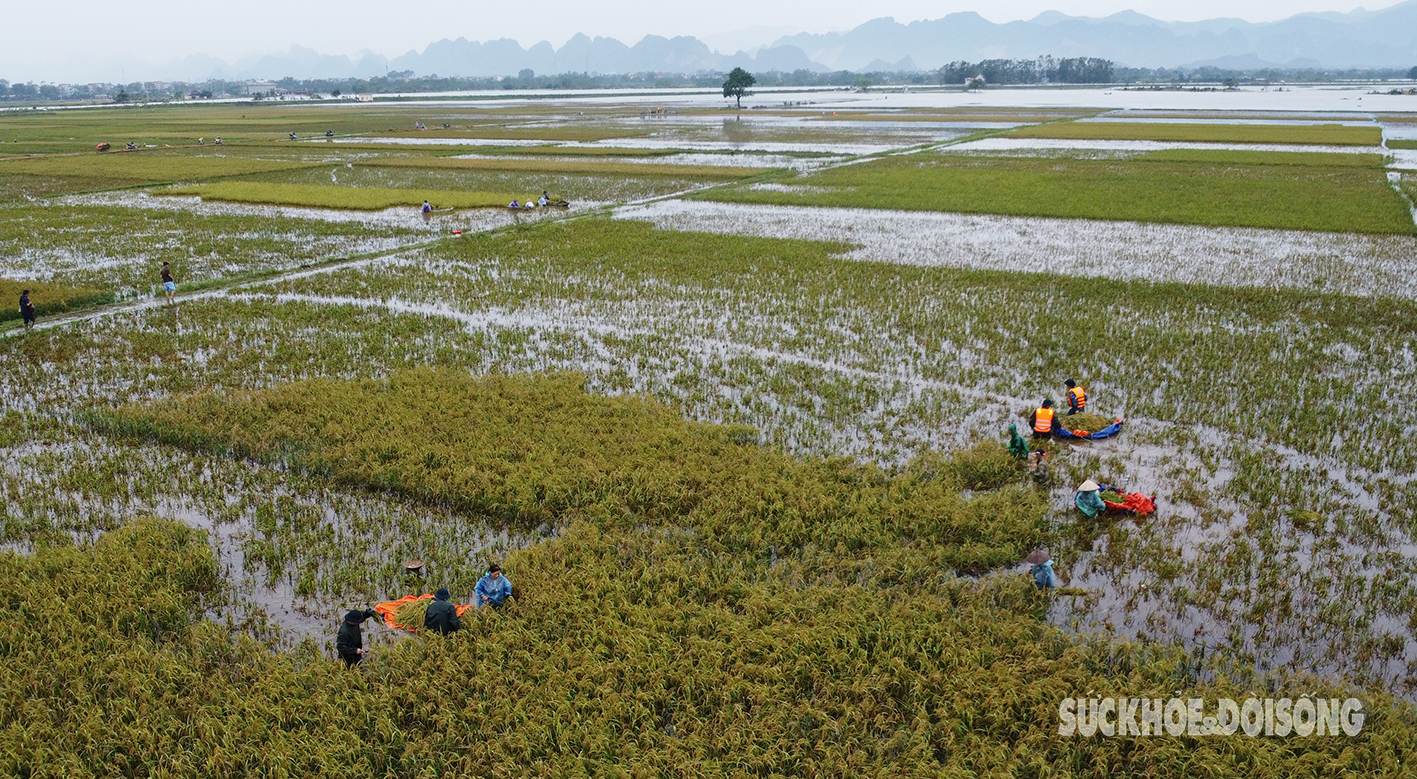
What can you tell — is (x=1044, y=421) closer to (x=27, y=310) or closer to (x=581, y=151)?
(x=27, y=310)

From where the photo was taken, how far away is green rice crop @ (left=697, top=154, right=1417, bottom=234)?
27.9 meters

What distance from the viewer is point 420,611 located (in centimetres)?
766

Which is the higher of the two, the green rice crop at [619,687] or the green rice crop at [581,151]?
the green rice crop at [581,151]

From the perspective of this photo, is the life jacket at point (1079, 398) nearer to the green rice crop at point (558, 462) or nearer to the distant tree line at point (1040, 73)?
the green rice crop at point (558, 462)

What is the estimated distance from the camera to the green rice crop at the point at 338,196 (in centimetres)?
3223

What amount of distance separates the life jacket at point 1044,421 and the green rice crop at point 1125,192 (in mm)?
20443

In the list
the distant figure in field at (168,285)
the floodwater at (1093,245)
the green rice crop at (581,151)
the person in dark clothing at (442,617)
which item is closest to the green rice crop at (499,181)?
the floodwater at (1093,245)

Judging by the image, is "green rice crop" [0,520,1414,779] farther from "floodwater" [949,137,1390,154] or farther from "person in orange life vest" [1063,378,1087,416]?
"floodwater" [949,137,1390,154]

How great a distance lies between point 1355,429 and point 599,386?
36.7 feet

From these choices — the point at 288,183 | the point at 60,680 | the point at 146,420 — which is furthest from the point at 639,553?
the point at 288,183

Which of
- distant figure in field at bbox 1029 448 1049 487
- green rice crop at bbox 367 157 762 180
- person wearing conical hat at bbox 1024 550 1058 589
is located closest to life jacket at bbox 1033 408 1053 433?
distant figure in field at bbox 1029 448 1049 487

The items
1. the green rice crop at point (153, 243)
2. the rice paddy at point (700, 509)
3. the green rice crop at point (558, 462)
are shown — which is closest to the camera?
the rice paddy at point (700, 509)

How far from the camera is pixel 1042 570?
8.09 metres

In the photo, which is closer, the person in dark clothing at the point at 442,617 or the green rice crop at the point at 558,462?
the person in dark clothing at the point at 442,617
